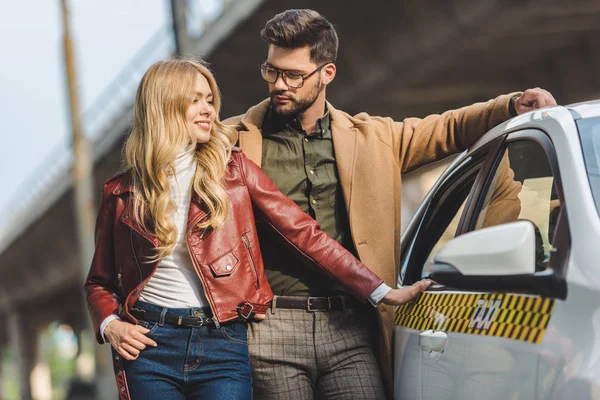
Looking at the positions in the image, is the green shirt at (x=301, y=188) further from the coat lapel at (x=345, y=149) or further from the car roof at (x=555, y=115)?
the car roof at (x=555, y=115)

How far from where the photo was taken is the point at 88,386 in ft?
64.1

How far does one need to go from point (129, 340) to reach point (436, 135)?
4.96ft

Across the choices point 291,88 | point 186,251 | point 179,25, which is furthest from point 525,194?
point 179,25

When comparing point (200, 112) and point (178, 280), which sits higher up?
point (200, 112)

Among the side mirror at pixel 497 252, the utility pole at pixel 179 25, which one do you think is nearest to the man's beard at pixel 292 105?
the side mirror at pixel 497 252

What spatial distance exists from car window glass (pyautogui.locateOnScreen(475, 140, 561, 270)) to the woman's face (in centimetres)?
100

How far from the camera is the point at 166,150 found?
393 cm

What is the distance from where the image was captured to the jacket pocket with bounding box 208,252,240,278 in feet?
12.4

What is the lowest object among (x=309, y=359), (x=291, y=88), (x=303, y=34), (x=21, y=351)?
(x=21, y=351)

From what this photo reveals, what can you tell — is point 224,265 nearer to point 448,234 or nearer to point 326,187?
point 326,187

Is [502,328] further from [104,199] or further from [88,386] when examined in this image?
→ [88,386]

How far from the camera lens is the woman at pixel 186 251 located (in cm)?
375

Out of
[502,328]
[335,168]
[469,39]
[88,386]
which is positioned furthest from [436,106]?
[502,328]

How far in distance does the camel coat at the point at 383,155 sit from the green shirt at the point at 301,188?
0.05m
